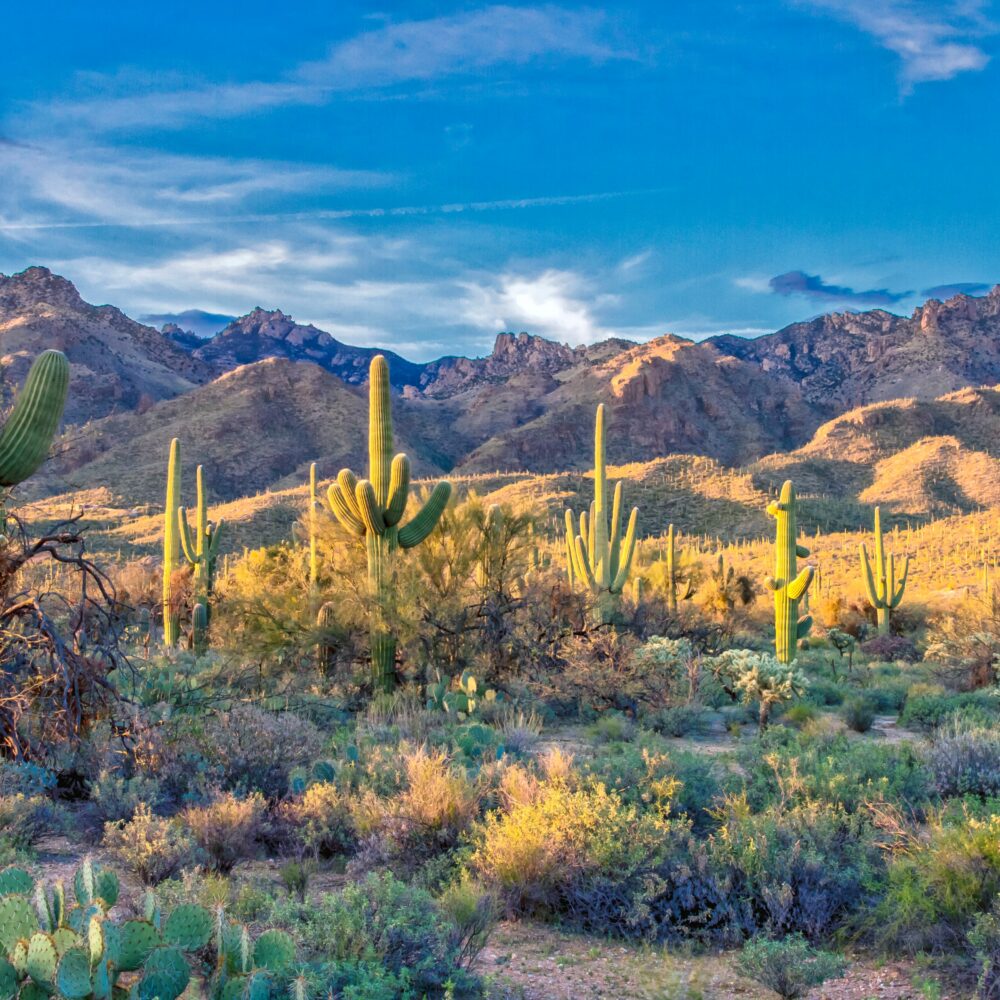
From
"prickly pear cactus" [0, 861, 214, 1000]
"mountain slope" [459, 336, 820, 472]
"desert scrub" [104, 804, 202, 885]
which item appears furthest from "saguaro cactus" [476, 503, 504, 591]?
"mountain slope" [459, 336, 820, 472]

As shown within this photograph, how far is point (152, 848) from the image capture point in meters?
6.45

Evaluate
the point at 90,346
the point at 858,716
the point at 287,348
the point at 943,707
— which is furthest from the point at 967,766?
the point at 287,348

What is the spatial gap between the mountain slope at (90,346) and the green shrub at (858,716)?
8068 centimetres

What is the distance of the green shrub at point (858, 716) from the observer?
13.2 metres

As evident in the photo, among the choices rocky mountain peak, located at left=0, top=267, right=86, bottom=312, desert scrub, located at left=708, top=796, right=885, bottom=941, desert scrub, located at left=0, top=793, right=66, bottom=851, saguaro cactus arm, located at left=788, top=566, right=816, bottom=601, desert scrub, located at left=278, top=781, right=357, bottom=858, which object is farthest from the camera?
rocky mountain peak, located at left=0, top=267, right=86, bottom=312

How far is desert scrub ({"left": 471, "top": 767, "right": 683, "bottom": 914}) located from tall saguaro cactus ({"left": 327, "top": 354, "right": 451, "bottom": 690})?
26.2ft

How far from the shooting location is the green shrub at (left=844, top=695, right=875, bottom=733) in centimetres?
1323

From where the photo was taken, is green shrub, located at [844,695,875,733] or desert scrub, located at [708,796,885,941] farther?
green shrub, located at [844,695,875,733]

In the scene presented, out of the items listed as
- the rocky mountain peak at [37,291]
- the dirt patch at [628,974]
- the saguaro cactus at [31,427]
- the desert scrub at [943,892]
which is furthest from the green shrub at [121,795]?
the rocky mountain peak at [37,291]

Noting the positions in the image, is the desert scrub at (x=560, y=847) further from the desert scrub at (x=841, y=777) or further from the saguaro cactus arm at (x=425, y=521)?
the saguaro cactus arm at (x=425, y=521)

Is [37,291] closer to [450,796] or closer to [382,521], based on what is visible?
[382,521]

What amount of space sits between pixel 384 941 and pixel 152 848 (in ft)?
7.70

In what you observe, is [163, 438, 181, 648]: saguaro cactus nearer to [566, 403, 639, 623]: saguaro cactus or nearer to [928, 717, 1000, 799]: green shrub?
[566, 403, 639, 623]: saguaro cactus

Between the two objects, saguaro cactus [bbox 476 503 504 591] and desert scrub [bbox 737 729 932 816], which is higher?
saguaro cactus [bbox 476 503 504 591]
